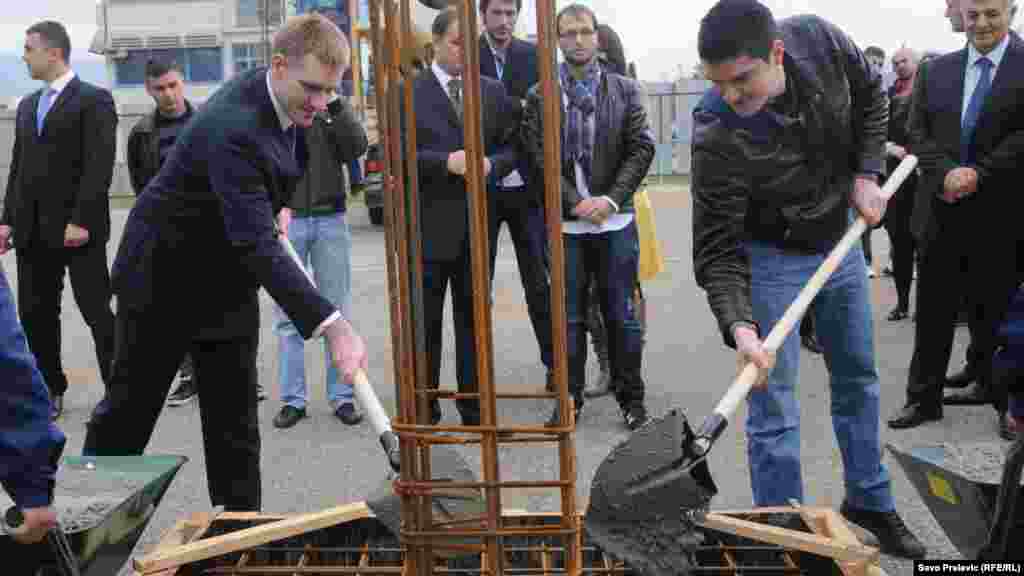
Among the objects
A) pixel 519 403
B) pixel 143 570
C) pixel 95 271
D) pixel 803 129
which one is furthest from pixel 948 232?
pixel 95 271

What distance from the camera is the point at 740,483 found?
174 inches

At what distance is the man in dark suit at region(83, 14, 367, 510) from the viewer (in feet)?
9.93

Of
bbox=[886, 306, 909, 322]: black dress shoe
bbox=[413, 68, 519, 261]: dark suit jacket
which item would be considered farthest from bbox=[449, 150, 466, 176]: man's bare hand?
bbox=[886, 306, 909, 322]: black dress shoe

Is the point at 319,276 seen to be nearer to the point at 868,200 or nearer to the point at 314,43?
the point at 314,43

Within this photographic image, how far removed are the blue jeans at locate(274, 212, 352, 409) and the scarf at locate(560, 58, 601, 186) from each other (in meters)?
1.37

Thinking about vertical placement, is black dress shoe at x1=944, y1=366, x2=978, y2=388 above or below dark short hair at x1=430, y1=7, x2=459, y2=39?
below

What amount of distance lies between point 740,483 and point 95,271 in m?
3.57

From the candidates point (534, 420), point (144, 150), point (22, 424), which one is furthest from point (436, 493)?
point (144, 150)

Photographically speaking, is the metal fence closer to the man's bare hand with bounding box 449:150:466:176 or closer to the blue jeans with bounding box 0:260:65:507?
the man's bare hand with bounding box 449:150:466:176

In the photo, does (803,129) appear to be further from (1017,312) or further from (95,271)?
(95,271)

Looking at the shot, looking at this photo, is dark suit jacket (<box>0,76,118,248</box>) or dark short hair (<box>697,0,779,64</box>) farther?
dark suit jacket (<box>0,76,118,248</box>)

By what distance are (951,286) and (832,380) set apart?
1.78 metres

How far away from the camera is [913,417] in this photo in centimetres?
511

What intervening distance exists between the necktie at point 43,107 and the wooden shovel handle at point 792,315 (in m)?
4.10
